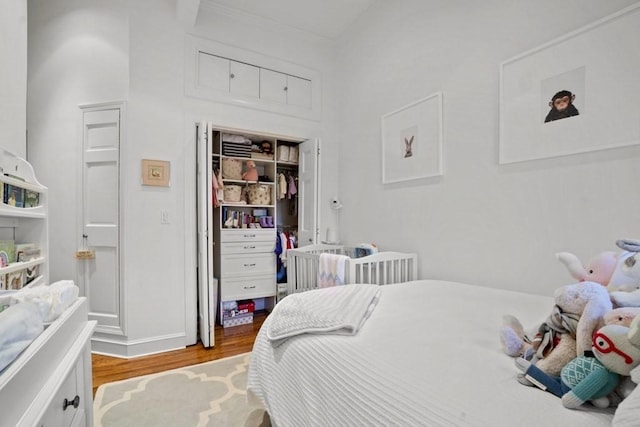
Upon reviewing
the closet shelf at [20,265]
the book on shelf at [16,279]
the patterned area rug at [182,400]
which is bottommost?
the patterned area rug at [182,400]

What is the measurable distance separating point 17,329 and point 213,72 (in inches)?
107

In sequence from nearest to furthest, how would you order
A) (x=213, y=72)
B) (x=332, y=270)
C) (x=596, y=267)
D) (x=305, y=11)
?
(x=596, y=267) < (x=332, y=270) < (x=213, y=72) < (x=305, y=11)

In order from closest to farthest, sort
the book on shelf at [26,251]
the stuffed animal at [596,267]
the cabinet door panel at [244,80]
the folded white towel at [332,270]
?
the stuffed animal at [596,267] < the book on shelf at [26,251] < the folded white towel at [332,270] < the cabinet door panel at [244,80]

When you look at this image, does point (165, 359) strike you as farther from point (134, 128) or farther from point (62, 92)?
point (62, 92)

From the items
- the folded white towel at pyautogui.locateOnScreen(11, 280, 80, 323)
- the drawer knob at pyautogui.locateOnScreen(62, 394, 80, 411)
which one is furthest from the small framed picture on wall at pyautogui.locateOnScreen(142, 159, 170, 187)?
the drawer knob at pyautogui.locateOnScreen(62, 394, 80, 411)

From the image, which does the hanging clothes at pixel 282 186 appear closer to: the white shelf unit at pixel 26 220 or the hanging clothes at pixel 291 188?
the hanging clothes at pixel 291 188

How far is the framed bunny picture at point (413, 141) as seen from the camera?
225cm

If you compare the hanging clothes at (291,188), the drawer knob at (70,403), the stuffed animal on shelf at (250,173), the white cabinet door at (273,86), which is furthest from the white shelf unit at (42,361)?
the hanging clothes at (291,188)

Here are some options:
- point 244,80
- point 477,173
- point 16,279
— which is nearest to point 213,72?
point 244,80

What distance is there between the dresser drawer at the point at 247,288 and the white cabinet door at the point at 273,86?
1955 millimetres

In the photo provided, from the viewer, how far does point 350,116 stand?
10.7 ft

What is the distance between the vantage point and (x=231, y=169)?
11.1 feet

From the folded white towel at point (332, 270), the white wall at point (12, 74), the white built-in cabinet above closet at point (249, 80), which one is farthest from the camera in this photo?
the white built-in cabinet above closet at point (249, 80)

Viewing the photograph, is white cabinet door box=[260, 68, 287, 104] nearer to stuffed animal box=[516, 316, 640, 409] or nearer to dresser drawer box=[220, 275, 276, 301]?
dresser drawer box=[220, 275, 276, 301]
